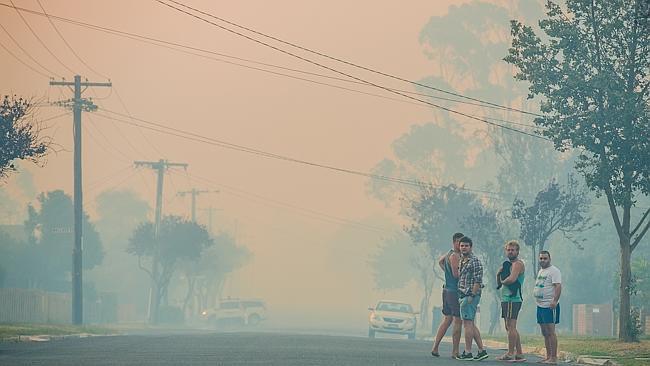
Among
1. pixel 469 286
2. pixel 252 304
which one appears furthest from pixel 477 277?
pixel 252 304

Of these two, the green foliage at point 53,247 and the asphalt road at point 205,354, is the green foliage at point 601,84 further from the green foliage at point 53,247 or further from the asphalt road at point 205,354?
the green foliage at point 53,247

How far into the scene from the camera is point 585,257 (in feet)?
236

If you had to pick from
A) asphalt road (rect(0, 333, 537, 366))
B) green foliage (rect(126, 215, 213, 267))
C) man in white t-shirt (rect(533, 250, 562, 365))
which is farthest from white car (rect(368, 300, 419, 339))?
green foliage (rect(126, 215, 213, 267))

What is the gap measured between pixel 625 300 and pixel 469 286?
9.34 m

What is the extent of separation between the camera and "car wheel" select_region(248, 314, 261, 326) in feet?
301

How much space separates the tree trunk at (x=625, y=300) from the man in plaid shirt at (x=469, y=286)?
8.36 m

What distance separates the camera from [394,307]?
5878cm

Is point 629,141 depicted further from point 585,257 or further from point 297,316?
point 297,316

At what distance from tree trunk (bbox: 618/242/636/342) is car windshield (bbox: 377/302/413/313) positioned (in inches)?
987

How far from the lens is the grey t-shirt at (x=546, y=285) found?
2484cm

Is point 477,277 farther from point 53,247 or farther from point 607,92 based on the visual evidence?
point 53,247

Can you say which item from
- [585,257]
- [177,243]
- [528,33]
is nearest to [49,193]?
[177,243]

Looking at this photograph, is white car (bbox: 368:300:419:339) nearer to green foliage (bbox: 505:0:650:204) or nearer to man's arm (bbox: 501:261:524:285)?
green foliage (bbox: 505:0:650:204)

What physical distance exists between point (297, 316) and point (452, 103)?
78872 mm
